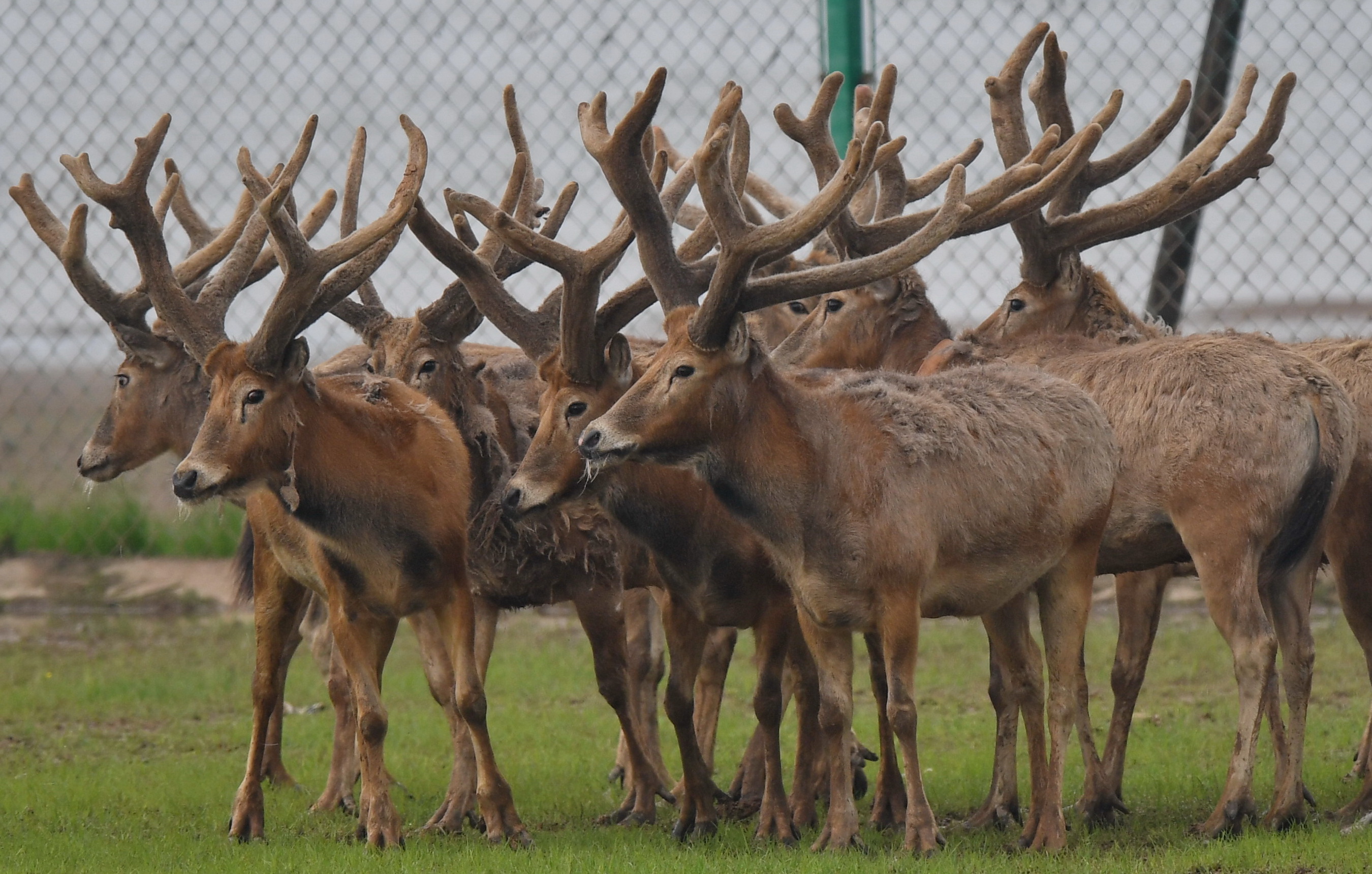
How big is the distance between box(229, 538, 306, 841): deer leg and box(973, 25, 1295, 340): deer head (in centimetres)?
383

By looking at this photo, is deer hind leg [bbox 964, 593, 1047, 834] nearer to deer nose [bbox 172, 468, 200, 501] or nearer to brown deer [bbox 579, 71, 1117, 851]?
brown deer [bbox 579, 71, 1117, 851]

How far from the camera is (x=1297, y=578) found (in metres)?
7.96

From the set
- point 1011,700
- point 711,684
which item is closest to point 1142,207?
point 1011,700

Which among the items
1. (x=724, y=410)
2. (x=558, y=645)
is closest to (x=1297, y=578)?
(x=724, y=410)

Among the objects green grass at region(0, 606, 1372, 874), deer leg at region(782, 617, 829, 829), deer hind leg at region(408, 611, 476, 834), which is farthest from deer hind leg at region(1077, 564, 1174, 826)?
deer hind leg at region(408, 611, 476, 834)

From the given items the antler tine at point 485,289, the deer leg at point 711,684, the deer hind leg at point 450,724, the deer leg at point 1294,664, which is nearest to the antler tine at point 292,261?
the antler tine at point 485,289

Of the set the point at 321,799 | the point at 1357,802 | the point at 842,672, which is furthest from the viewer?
the point at 321,799

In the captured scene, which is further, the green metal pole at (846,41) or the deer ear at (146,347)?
the green metal pole at (846,41)

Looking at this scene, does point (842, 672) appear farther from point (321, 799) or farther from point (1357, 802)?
point (321, 799)

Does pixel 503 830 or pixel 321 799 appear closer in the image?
pixel 503 830

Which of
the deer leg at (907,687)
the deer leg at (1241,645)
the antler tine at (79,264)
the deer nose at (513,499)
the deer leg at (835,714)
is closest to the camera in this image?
the deer leg at (907,687)

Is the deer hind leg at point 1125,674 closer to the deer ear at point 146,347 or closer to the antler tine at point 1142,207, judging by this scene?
the antler tine at point 1142,207

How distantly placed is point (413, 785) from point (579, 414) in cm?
288

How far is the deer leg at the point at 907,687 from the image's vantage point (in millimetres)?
6742
